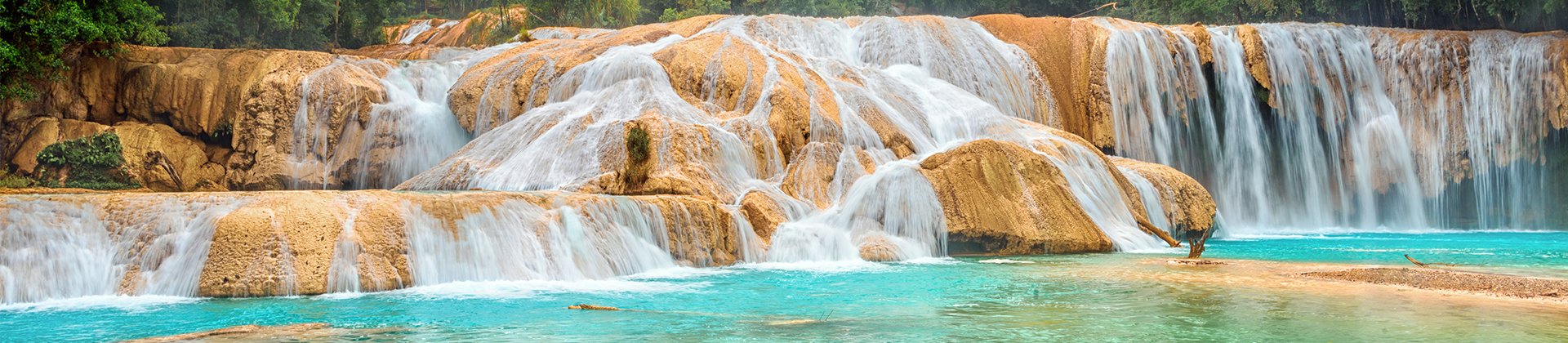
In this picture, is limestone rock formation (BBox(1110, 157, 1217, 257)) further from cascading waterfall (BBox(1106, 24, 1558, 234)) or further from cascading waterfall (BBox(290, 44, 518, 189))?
cascading waterfall (BBox(290, 44, 518, 189))

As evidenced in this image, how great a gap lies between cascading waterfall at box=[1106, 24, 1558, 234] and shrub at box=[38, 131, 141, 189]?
69.4 feet

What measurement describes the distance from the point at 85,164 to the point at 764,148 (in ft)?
40.0

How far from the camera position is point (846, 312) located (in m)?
10.9

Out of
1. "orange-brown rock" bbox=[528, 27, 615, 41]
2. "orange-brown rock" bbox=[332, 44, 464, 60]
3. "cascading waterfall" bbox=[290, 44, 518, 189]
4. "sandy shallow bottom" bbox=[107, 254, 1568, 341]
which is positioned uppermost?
"orange-brown rock" bbox=[528, 27, 615, 41]

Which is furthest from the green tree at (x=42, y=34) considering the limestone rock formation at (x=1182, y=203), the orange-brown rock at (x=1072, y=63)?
the orange-brown rock at (x=1072, y=63)

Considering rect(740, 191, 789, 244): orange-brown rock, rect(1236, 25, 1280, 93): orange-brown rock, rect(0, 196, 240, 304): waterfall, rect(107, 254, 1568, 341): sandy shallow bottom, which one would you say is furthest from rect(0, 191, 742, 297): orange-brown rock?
rect(1236, 25, 1280, 93): orange-brown rock

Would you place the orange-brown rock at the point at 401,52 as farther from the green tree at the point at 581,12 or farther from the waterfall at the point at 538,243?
the waterfall at the point at 538,243

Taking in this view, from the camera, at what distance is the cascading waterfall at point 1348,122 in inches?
1194

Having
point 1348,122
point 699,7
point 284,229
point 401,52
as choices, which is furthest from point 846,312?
point 699,7

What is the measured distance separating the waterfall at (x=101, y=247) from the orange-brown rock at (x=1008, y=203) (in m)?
10.1

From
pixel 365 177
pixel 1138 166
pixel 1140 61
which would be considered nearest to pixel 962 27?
pixel 1140 61

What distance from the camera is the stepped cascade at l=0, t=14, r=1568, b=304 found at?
12867 mm

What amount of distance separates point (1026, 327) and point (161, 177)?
1846 centimetres

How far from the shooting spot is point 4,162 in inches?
909
